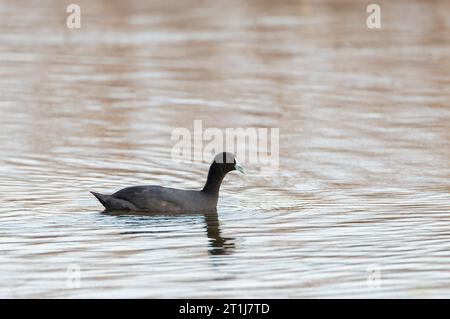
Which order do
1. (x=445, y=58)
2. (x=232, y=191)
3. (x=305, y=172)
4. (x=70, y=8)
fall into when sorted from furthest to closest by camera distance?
1. (x=70, y=8)
2. (x=445, y=58)
3. (x=305, y=172)
4. (x=232, y=191)

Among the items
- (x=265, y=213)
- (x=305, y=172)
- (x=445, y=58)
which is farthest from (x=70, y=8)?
(x=265, y=213)

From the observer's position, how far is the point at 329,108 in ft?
70.9

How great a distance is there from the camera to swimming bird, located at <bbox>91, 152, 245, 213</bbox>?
1434cm

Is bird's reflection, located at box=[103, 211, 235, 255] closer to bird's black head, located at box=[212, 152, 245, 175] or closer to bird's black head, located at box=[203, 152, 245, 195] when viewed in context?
bird's black head, located at box=[203, 152, 245, 195]

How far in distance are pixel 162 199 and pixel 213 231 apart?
1.07 meters

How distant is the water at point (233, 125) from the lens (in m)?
11.6

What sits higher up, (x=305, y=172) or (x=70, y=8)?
(x=70, y=8)

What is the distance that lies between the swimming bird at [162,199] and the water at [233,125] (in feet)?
0.59

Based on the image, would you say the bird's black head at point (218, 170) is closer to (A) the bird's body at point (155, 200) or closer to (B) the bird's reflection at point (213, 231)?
(A) the bird's body at point (155, 200)

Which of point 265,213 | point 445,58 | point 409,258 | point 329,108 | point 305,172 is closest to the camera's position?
point 409,258

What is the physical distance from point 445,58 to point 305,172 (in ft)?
34.9

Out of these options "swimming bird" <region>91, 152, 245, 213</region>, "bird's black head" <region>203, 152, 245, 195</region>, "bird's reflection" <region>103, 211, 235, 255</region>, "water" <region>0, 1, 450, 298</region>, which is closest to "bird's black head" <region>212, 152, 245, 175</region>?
"bird's black head" <region>203, 152, 245, 195</region>
